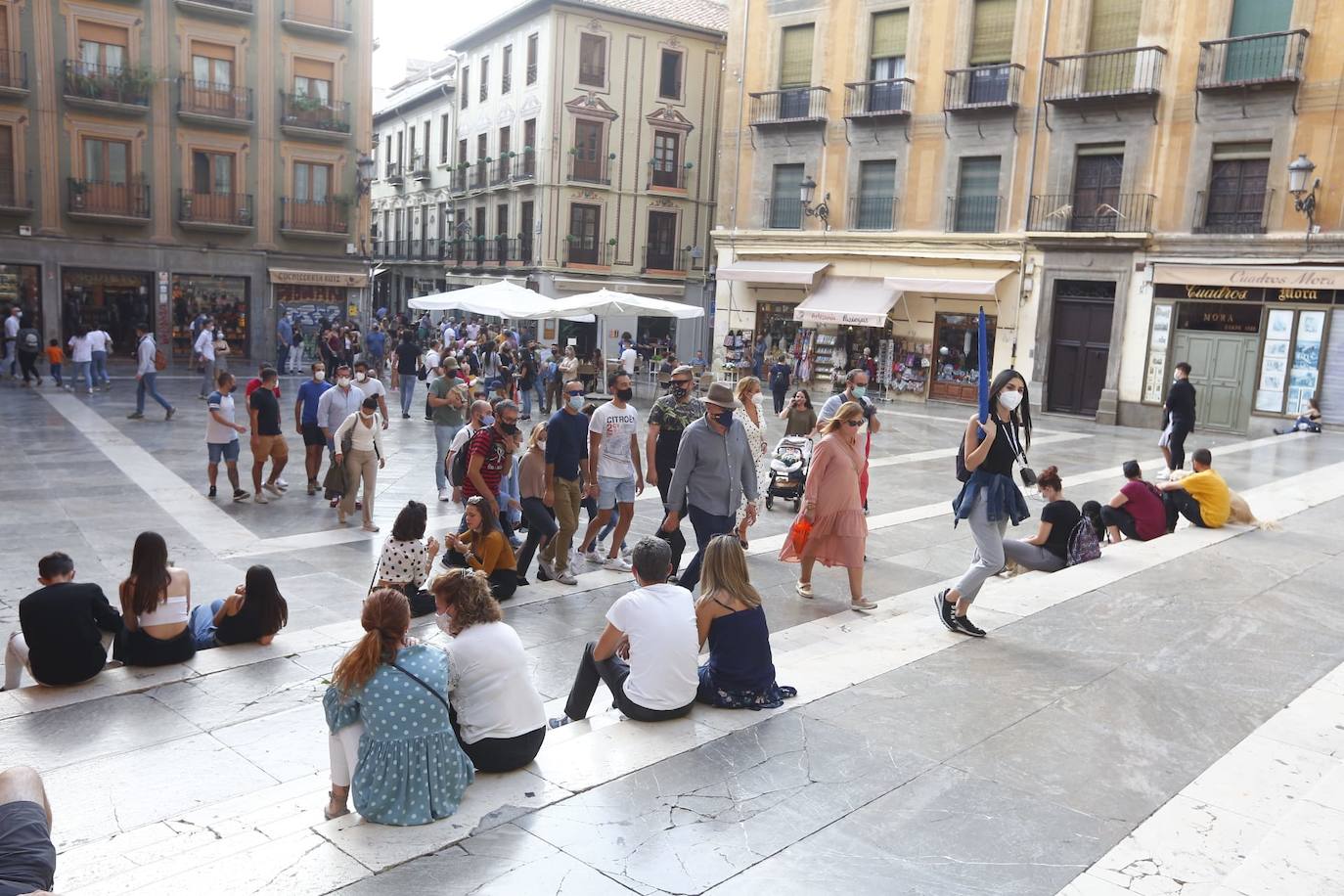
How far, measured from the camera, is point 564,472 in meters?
8.74

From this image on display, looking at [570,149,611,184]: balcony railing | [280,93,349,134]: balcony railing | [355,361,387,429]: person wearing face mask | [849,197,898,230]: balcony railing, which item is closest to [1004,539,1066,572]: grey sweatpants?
[355,361,387,429]: person wearing face mask

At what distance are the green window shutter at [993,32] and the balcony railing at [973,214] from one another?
3449 millimetres

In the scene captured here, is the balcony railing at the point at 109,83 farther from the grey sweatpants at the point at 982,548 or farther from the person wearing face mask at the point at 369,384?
the grey sweatpants at the point at 982,548

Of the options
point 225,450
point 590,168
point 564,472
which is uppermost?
point 590,168

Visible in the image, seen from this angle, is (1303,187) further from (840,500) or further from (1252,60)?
(840,500)

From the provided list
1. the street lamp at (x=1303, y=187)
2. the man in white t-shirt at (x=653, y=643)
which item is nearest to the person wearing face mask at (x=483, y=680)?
the man in white t-shirt at (x=653, y=643)

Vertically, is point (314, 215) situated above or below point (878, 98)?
below

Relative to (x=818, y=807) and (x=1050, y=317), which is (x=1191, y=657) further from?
(x=1050, y=317)

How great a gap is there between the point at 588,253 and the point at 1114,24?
20.0 metres

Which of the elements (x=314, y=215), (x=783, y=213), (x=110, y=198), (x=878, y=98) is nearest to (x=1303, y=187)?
(x=878, y=98)

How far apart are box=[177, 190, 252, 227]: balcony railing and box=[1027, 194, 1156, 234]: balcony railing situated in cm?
2234

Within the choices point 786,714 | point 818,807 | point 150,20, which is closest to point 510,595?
point 786,714

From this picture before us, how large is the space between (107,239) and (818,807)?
100 feet

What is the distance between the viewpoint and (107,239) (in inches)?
1144
